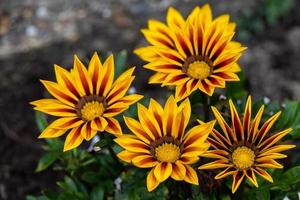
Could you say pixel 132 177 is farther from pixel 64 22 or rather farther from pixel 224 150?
pixel 64 22

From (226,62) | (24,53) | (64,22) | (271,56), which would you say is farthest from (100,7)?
(226,62)

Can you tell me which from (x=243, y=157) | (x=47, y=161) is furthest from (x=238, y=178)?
(x=47, y=161)

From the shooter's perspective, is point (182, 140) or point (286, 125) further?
point (286, 125)

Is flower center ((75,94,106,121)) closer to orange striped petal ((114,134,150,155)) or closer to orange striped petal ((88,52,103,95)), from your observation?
orange striped petal ((88,52,103,95))

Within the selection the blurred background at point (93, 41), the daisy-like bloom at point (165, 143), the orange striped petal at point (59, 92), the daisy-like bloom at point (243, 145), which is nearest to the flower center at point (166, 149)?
the daisy-like bloom at point (165, 143)

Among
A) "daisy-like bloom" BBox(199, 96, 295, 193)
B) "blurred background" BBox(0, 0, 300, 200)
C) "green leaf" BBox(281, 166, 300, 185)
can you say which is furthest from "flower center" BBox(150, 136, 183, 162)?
"blurred background" BBox(0, 0, 300, 200)

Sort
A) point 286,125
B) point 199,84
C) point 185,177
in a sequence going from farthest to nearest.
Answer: point 286,125 < point 199,84 < point 185,177

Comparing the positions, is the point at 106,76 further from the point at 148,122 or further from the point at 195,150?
the point at 195,150

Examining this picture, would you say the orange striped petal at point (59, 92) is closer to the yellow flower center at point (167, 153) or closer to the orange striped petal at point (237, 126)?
the yellow flower center at point (167, 153)
